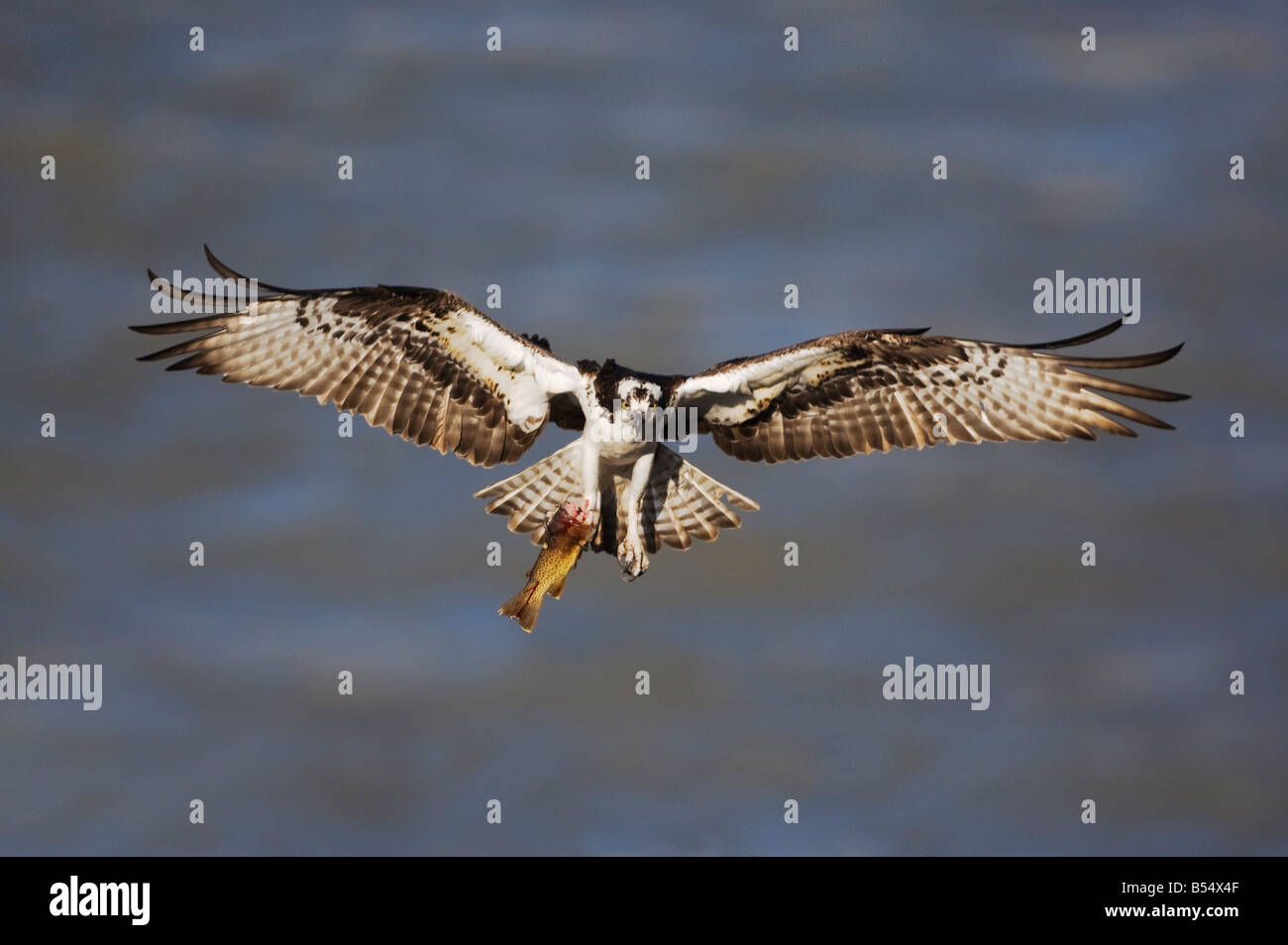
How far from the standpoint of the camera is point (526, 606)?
1861 cm

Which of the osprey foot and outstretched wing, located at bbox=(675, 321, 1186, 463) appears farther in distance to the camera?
outstretched wing, located at bbox=(675, 321, 1186, 463)

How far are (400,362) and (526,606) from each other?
2.77m

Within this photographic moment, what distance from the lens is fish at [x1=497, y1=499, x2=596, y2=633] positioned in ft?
61.0

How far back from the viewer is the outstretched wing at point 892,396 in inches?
782

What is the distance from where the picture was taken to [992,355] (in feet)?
66.1

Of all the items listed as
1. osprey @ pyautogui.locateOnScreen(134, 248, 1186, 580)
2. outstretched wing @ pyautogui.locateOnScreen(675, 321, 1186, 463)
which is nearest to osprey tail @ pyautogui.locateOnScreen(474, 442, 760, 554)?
osprey @ pyautogui.locateOnScreen(134, 248, 1186, 580)

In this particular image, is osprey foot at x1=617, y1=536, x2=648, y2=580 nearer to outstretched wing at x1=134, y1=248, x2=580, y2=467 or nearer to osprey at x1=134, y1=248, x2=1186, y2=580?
osprey at x1=134, y1=248, x2=1186, y2=580

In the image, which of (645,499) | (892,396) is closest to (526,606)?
(645,499)

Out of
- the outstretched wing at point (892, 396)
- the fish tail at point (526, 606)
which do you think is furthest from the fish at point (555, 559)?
the outstretched wing at point (892, 396)

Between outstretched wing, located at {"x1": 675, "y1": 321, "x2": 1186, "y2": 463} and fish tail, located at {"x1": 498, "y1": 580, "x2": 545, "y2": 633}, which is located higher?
outstretched wing, located at {"x1": 675, "y1": 321, "x2": 1186, "y2": 463}

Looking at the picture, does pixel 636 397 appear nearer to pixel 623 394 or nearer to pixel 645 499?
pixel 623 394

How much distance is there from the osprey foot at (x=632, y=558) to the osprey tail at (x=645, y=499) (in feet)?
0.55

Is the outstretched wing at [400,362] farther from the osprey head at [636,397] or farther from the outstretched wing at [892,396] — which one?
the outstretched wing at [892,396]

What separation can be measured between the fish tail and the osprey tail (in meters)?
0.90
